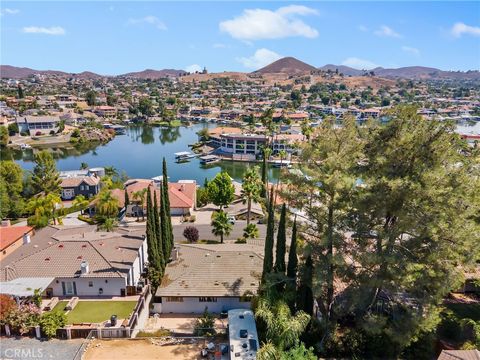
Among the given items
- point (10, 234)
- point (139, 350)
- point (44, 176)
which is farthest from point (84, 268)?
point (44, 176)

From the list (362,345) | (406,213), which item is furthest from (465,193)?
(362,345)

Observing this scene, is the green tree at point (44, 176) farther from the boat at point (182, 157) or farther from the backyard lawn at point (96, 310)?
the boat at point (182, 157)

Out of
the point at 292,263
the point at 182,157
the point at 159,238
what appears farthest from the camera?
the point at 182,157

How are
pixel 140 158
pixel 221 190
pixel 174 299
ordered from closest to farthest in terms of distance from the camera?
pixel 174 299 → pixel 221 190 → pixel 140 158

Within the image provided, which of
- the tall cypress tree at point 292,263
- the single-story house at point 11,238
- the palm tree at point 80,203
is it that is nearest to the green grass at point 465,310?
the tall cypress tree at point 292,263

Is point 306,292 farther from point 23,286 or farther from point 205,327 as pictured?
point 23,286

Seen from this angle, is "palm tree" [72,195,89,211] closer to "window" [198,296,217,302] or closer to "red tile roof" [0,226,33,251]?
"red tile roof" [0,226,33,251]

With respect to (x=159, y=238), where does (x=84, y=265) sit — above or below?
below

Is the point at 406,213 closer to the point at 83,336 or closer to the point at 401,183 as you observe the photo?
the point at 401,183
